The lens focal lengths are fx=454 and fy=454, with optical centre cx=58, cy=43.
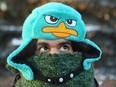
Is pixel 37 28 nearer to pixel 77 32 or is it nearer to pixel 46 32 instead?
pixel 46 32

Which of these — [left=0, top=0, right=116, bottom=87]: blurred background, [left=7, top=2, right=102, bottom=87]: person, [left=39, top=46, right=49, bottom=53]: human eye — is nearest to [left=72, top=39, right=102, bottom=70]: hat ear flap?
[left=7, top=2, right=102, bottom=87]: person

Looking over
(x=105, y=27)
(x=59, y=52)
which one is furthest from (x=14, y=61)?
(x=105, y=27)

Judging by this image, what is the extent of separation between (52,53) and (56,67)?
7 centimetres

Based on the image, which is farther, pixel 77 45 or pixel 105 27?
pixel 105 27

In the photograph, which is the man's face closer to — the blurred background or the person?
the person

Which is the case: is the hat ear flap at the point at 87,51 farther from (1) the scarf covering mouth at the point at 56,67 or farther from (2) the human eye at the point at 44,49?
(2) the human eye at the point at 44,49

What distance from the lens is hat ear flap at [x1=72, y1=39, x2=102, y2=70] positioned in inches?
82.6

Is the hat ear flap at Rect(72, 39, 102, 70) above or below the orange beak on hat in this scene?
below

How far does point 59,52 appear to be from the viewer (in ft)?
6.72

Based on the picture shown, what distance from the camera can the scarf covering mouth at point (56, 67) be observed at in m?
2.01

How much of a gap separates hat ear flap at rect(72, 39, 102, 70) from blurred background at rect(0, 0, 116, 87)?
3.86 metres

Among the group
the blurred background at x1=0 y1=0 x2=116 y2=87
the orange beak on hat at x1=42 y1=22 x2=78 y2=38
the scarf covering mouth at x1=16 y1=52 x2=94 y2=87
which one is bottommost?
the scarf covering mouth at x1=16 y1=52 x2=94 y2=87

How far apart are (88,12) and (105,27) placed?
612mm

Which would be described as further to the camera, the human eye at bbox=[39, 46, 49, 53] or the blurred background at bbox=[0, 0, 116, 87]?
the blurred background at bbox=[0, 0, 116, 87]
